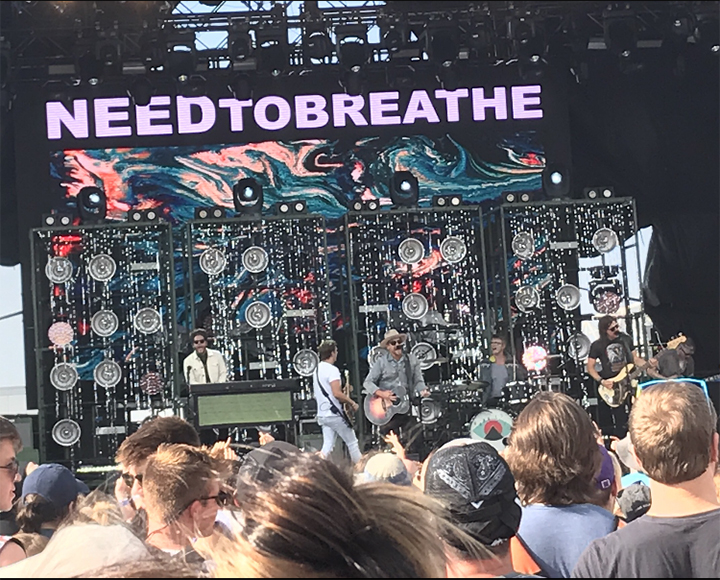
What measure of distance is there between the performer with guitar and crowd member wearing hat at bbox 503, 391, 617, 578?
302 inches

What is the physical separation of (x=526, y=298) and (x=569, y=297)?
1.50ft

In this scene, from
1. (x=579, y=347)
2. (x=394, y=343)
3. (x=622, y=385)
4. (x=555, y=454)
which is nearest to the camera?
(x=555, y=454)

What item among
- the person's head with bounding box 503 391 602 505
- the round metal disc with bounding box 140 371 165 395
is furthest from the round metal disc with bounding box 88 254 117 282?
the person's head with bounding box 503 391 602 505

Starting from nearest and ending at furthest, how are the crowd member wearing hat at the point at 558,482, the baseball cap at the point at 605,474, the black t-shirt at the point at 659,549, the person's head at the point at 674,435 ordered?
the black t-shirt at the point at 659,549 < the person's head at the point at 674,435 < the crowd member wearing hat at the point at 558,482 < the baseball cap at the point at 605,474

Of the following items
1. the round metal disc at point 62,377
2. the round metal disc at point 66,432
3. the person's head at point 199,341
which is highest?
the person's head at point 199,341

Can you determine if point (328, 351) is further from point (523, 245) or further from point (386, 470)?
point (386, 470)

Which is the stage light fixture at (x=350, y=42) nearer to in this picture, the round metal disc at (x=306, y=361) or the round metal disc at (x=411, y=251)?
the round metal disc at (x=411, y=251)

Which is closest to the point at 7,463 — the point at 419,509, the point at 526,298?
the point at 419,509

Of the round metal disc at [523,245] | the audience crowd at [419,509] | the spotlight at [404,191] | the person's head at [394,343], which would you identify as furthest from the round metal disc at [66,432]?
the audience crowd at [419,509]

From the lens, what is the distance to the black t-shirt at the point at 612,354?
11.1m

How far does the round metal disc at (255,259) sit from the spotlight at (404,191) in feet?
5.04

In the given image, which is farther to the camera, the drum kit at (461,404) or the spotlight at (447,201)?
the spotlight at (447,201)

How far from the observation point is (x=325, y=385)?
10367 mm

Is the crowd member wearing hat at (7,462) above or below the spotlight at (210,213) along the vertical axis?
below
